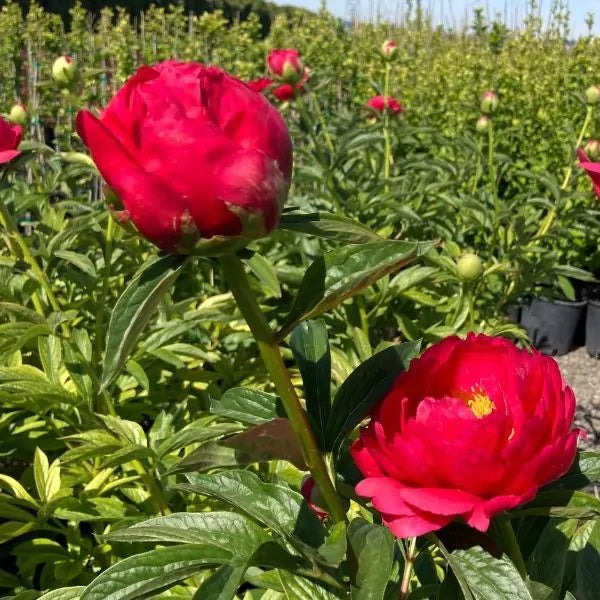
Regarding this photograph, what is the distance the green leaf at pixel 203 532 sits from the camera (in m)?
0.51

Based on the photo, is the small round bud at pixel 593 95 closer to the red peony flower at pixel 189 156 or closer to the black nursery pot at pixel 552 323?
the black nursery pot at pixel 552 323

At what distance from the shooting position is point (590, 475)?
0.50 metres

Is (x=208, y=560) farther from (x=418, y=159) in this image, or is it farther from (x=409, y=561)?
(x=418, y=159)

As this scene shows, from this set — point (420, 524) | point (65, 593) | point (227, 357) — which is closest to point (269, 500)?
point (420, 524)

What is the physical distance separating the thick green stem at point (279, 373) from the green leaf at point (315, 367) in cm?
3

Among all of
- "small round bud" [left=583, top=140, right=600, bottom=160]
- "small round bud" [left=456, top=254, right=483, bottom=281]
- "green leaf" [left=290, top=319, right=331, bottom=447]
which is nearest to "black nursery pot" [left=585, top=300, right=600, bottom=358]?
"small round bud" [left=583, top=140, right=600, bottom=160]

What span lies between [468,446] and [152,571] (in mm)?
220

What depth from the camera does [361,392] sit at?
0.53 m

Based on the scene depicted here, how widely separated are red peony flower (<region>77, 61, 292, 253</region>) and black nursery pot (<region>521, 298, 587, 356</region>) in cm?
302

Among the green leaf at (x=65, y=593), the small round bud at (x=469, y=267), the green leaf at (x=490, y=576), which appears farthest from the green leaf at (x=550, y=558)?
the small round bud at (x=469, y=267)

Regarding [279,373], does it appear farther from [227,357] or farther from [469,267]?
[227,357]

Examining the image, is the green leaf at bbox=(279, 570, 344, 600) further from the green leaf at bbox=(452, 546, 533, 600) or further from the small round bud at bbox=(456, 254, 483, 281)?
the small round bud at bbox=(456, 254, 483, 281)

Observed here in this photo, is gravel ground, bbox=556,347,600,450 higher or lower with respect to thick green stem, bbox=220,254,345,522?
lower

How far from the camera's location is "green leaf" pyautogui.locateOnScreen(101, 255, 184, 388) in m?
0.41
